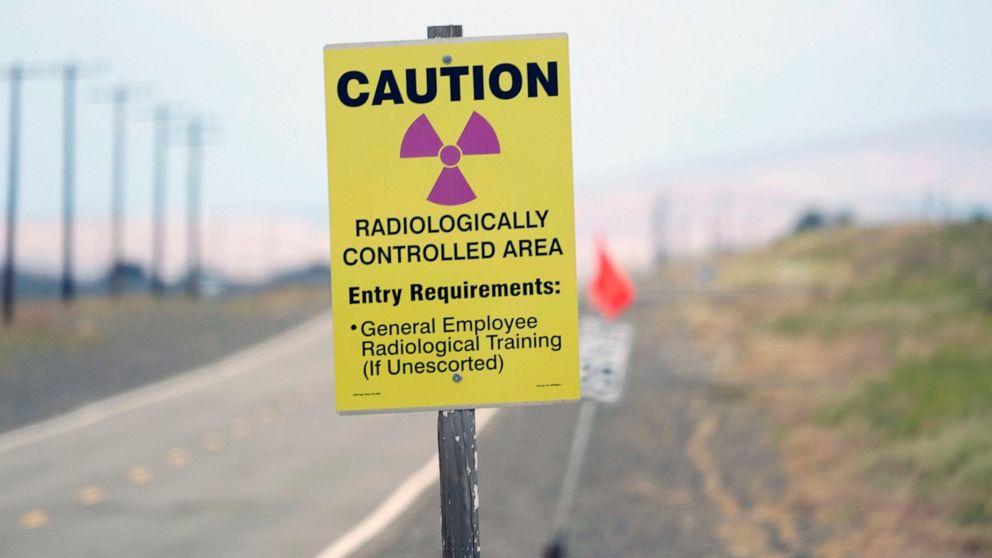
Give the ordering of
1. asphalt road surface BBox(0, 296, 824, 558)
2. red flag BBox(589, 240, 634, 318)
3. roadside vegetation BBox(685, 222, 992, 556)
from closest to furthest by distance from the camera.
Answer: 1. red flag BBox(589, 240, 634, 318)
2. asphalt road surface BBox(0, 296, 824, 558)
3. roadside vegetation BBox(685, 222, 992, 556)

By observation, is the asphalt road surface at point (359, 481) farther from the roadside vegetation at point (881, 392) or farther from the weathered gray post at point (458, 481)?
the weathered gray post at point (458, 481)

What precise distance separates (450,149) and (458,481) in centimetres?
117

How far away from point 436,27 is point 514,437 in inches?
636

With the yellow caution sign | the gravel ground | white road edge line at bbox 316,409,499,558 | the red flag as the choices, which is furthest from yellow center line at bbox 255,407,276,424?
the yellow caution sign

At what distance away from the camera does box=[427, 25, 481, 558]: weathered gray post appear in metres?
4.61

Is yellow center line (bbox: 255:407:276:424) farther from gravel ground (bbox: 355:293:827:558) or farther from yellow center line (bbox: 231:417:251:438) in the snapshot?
gravel ground (bbox: 355:293:827:558)

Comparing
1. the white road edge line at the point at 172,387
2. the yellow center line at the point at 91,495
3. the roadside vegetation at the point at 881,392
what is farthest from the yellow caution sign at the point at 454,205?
the white road edge line at the point at 172,387

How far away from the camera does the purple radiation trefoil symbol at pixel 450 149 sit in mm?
4477

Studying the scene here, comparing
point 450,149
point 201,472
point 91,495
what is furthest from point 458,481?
point 201,472

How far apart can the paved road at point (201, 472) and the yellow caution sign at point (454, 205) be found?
814 cm

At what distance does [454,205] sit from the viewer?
4.47 meters

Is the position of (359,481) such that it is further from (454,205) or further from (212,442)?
(454,205)

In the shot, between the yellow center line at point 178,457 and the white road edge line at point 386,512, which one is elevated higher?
the yellow center line at point 178,457

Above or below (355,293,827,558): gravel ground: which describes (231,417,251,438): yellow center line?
above
